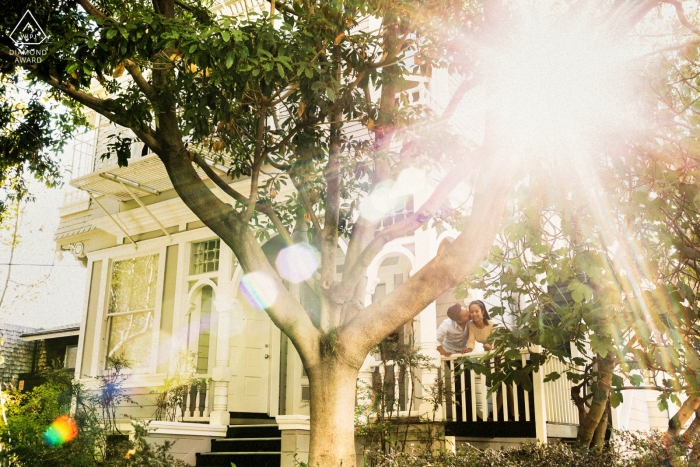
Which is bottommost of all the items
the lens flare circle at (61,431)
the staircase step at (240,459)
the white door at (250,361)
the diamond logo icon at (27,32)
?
the staircase step at (240,459)

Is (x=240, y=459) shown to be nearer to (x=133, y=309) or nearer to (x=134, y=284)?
(x=133, y=309)

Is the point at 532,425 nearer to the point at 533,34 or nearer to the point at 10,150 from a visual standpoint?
the point at 533,34

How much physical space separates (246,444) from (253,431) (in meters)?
0.51

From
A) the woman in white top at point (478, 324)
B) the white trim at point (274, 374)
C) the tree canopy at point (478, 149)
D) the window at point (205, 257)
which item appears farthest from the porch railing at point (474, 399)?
the window at point (205, 257)

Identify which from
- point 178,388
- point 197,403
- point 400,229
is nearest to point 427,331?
point 400,229

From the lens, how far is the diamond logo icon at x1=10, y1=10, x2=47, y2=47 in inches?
274

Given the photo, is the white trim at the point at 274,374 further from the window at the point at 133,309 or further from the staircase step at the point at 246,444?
the window at the point at 133,309

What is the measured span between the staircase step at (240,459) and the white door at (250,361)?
1636 millimetres

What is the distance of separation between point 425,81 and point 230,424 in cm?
665

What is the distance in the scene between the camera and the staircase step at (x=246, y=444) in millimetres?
9977

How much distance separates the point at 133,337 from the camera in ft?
45.3

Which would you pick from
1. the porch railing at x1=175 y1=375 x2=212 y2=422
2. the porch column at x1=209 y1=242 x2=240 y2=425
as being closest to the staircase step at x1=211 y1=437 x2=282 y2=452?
the porch column at x1=209 y1=242 x2=240 y2=425

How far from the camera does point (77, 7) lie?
26.4 ft

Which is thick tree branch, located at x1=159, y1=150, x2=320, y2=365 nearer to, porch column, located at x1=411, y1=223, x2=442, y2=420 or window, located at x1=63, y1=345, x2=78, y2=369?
porch column, located at x1=411, y1=223, x2=442, y2=420
